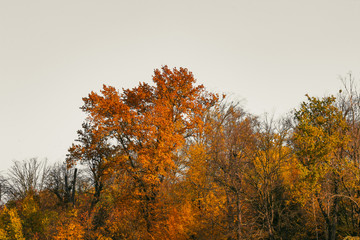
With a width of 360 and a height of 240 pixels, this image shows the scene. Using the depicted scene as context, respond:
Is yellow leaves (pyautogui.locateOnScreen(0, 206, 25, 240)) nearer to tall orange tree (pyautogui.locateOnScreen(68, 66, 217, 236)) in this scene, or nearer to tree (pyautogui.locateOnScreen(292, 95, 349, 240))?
tall orange tree (pyautogui.locateOnScreen(68, 66, 217, 236))

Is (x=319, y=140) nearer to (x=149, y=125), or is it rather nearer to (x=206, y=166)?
(x=206, y=166)

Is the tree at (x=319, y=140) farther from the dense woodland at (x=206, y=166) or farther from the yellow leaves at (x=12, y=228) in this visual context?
the yellow leaves at (x=12, y=228)

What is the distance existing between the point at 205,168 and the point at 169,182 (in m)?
2.63

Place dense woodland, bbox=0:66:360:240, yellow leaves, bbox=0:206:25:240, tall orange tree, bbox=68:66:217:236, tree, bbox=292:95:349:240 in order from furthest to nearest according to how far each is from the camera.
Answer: yellow leaves, bbox=0:206:25:240 < tall orange tree, bbox=68:66:217:236 < dense woodland, bbox=0:66:360:240 < tree, bbox=292:95:349:240

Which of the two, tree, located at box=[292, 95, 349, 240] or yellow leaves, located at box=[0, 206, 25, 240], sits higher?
tree, located at box=[292, 95, 349, 240]

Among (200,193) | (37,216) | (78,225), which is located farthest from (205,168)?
(37,216)

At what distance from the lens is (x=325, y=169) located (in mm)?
12469

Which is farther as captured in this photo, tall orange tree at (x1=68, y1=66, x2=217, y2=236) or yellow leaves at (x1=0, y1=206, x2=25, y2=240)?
yellow leaves at (x1=0, y1=206, x2=25, y2=240)

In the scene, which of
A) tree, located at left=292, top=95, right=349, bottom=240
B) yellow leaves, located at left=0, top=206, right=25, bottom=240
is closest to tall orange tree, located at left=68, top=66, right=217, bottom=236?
tree, located at left=292, top=95, right=349, bottom=240

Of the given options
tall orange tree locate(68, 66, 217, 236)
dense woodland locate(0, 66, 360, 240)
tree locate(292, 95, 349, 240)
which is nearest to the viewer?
tree locate(292, 95, 349, 240)

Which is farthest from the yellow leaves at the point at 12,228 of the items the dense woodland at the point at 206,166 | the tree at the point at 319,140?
the tree at the point at 319,140

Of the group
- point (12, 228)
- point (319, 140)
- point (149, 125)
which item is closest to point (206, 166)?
point (149, 125)

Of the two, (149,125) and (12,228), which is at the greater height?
(149,125)

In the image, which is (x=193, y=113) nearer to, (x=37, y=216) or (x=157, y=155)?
(x=157, y=155)
